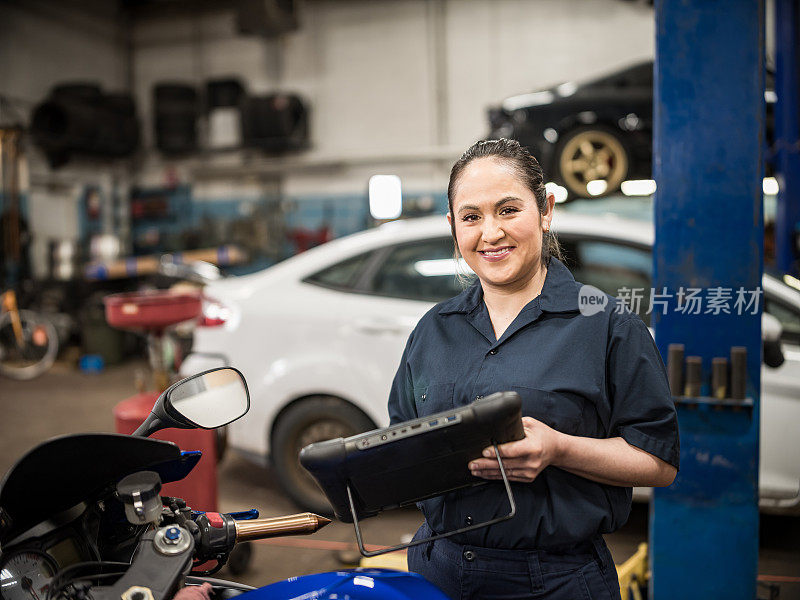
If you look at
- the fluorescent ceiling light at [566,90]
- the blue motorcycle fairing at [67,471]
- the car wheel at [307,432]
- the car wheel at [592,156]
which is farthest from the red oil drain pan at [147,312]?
the fluorescent ceiling light at [566,90]

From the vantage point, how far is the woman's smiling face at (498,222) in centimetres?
118

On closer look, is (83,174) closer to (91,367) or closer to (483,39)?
(91,367)

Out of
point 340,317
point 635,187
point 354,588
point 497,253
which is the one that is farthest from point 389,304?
point 635,187

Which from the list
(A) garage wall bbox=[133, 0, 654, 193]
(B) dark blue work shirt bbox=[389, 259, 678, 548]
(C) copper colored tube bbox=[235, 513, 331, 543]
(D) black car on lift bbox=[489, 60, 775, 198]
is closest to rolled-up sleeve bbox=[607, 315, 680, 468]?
(B) dark blue work shirt bbox=[389, 259, 678, 548]

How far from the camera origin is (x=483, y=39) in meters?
9.82

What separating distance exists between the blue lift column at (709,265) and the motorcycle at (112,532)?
1509 mm

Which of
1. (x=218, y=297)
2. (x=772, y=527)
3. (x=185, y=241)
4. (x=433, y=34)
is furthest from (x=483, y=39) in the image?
(x=772, y=527)

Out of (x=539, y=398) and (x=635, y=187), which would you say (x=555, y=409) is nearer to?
(x=539, y=398)

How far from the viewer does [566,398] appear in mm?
1135

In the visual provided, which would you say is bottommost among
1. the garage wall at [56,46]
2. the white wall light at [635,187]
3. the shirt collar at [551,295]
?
the shirt collar at [551,295]

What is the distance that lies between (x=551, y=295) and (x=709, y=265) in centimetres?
109

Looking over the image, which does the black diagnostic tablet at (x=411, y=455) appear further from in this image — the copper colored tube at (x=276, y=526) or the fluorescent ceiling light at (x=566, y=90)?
the fluorescent ceiling light at (x=566, y=90)

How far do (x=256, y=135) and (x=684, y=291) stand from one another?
30.5 feet

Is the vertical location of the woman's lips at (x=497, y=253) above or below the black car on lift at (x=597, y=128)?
below
